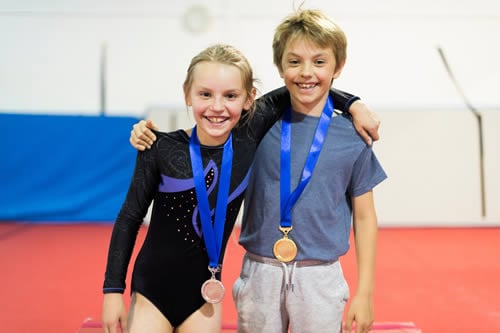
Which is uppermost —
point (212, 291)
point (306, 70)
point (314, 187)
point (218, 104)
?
point (306, 70)

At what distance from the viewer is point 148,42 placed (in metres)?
6.98

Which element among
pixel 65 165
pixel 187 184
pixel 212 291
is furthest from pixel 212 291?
pixel 65 165

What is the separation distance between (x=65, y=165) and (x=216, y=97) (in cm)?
520

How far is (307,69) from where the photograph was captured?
1936 millimetres

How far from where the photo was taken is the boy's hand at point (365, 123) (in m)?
2.00

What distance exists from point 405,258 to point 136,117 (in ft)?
11.6

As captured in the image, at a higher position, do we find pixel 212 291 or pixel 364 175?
pixel 364 175

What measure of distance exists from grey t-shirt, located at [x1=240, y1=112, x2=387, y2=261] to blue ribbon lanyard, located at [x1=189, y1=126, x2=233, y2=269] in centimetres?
18

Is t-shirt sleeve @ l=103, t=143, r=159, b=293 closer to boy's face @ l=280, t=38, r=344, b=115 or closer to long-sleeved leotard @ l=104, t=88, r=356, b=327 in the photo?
long-sleeved leotard @ l=104, t=88, r=356, b=327

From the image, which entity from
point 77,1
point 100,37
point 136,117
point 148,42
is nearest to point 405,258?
point 136,117

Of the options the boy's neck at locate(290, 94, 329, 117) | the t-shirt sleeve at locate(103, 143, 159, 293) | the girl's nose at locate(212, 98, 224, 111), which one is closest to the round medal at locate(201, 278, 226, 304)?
the t-shirt sleeve at locate(103, 143, 159, 293)

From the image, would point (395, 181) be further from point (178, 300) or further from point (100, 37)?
point (178, 300)

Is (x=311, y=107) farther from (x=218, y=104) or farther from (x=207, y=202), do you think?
(x=207, y=202)

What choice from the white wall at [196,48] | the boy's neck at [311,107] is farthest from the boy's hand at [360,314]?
the white wall at [196,48]
